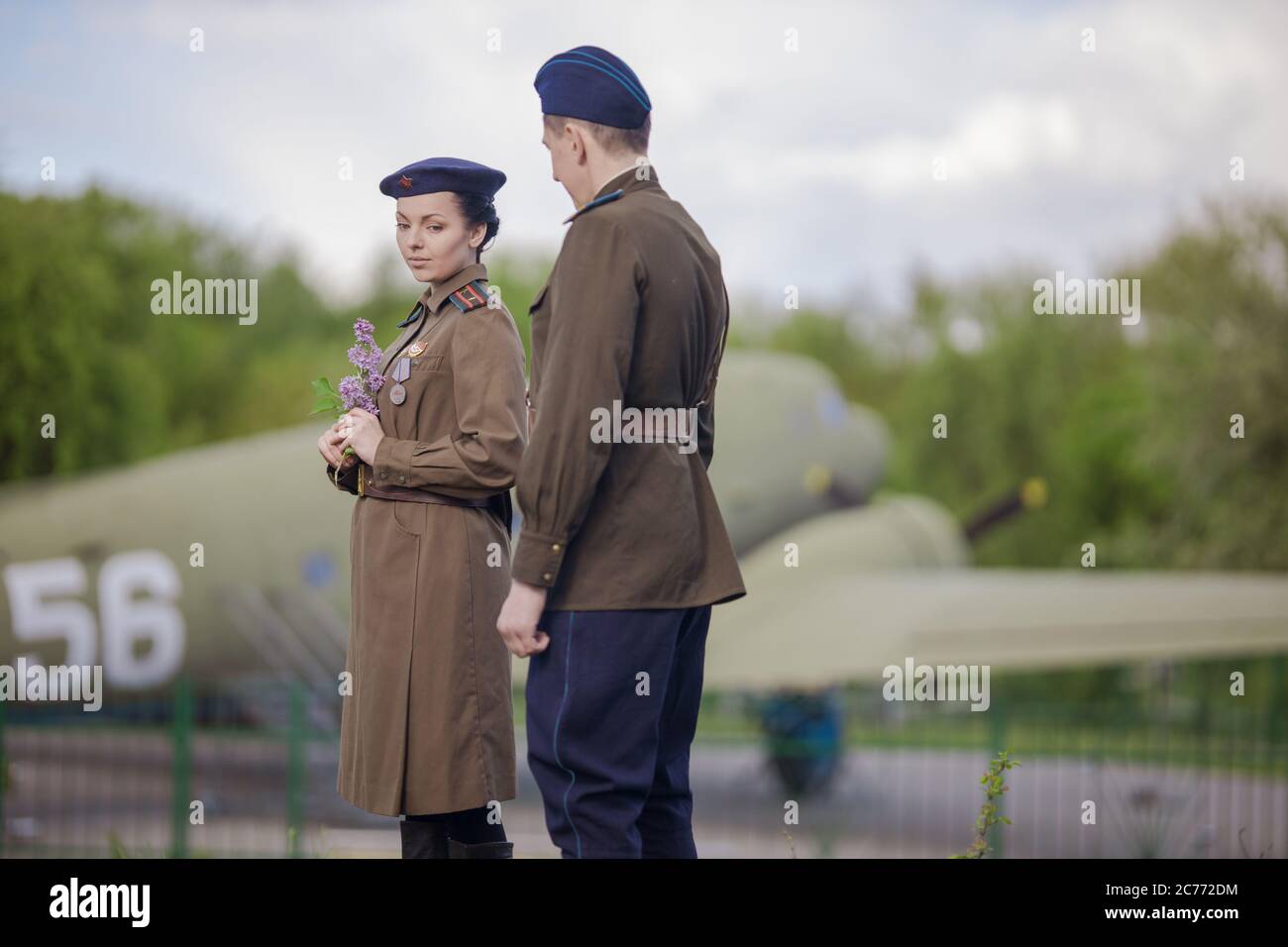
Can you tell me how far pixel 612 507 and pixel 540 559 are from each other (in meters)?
0.24

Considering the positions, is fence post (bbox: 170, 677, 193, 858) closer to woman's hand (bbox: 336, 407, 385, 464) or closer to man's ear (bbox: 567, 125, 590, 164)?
woman's hand (bbox: 336, 407, 385, 464)

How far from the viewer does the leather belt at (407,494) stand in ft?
11.8

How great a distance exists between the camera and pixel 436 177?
143 inches

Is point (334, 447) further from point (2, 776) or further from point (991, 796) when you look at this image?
point (2, 776)

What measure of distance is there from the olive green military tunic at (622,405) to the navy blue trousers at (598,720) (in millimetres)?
64

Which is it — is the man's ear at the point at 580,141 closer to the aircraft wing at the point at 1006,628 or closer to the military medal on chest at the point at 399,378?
the military medal on chest at the point at 399,378

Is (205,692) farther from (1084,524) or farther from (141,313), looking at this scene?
(1084,524)

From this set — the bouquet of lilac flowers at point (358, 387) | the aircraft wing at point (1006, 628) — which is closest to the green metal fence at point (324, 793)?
the aircraft wing at point (1006, 628)

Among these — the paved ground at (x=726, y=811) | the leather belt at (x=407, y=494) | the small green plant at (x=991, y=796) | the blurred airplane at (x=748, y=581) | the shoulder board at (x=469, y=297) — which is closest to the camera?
the leather belt at (x=407, y=494)

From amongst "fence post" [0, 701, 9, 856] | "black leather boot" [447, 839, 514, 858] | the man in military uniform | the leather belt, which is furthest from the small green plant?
"fence post" [0, 701, 9, 856]

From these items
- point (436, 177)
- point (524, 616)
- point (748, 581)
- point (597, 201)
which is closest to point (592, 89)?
point (597, 201)

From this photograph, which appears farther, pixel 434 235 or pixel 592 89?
pixel 434 235

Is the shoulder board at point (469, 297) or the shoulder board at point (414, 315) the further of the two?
the shoulder board at point (414, 315)
